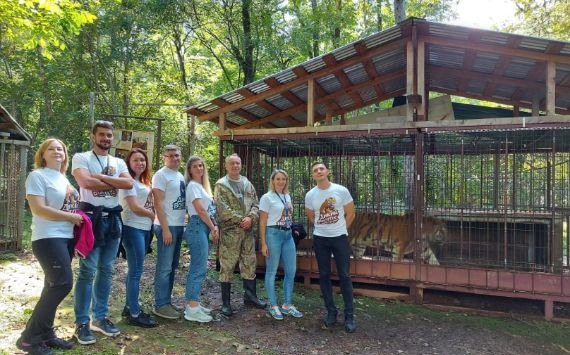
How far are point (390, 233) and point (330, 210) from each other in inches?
117

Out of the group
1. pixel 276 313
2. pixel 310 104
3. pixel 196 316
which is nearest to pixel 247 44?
pixel 310 104

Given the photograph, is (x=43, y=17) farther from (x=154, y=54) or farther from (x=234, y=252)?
(x=154, y=54)

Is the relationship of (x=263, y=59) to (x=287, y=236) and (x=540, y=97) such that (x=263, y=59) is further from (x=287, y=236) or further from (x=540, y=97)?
(x=287, y=236)

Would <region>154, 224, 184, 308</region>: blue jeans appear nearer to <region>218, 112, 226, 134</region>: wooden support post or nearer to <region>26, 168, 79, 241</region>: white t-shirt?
<region>26, 168, 79, 241</region>: white t-shirt

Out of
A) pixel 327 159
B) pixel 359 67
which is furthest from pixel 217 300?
pixel 359 67

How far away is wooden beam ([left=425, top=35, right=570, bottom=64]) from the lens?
5297mm

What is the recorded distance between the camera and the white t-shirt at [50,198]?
3.17m

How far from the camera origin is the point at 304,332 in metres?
4.57

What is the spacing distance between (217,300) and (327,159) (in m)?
3.53

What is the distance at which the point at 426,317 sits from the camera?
536 cm

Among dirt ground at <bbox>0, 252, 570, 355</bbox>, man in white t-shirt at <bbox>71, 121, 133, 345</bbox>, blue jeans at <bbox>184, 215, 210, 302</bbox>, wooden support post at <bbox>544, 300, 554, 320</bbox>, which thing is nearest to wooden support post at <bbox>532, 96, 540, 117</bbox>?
wooden support post at <bbox>544, 300, 554, 320</bbox>

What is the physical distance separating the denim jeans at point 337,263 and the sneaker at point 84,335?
2.42 meters

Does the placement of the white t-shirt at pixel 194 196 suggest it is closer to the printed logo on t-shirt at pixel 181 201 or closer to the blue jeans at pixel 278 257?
the printed logo on t-shirt at pixel 181 201

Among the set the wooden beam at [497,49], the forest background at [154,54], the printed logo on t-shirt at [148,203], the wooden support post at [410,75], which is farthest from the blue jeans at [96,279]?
the forest background at [154,54]
